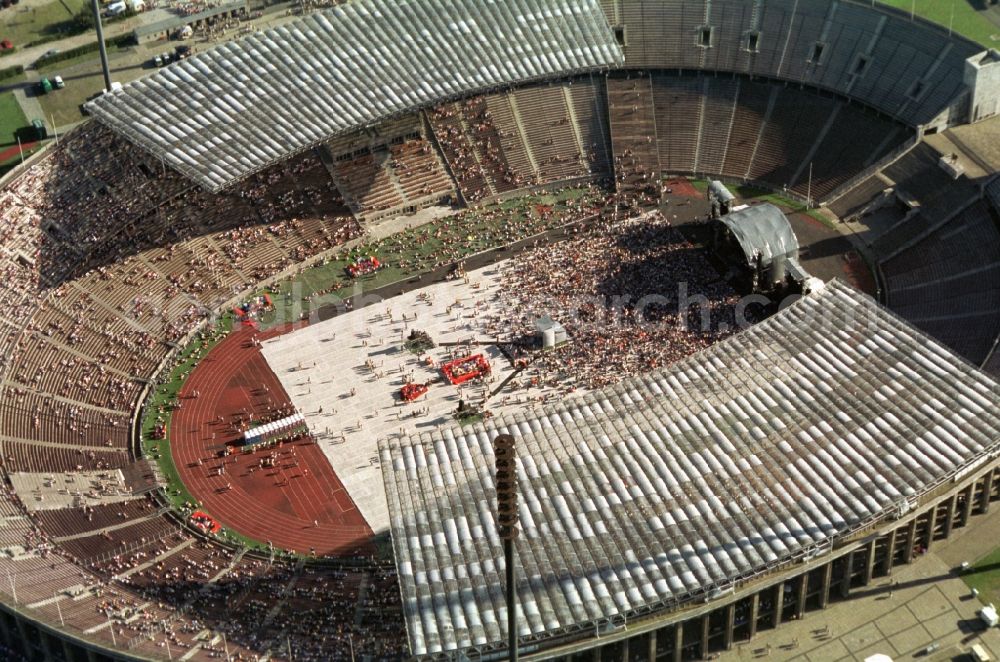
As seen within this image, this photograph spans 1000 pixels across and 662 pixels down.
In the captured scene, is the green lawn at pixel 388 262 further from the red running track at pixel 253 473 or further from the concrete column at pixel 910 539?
the concrete column at pixel 910 539

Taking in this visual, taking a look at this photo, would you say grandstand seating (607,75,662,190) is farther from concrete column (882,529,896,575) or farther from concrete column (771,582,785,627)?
concrete column (771,582,785,627)

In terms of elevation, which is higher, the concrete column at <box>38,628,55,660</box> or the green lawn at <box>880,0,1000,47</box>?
the green lawn at <box>880,0,1000,47</box>

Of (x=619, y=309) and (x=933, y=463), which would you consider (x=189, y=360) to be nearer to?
(x=619, y=309)

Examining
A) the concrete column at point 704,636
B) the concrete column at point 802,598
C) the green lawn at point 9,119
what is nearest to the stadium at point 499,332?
the concrete column at point 704,636

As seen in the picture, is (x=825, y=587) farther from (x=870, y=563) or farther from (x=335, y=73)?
(x=335, y=73)

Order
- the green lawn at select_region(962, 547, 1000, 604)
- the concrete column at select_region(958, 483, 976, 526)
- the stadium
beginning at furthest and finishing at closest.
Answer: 1. the concrete column at select_region(958, 483, 976, 526)
2. the green lawn at select_region(962, 547, 1000, 604)
3. the stadium

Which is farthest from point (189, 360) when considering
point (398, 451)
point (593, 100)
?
point (593, 100)

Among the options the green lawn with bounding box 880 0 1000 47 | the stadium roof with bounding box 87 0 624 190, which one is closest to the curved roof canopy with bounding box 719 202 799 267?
the stadium roof with bounding box 87 0 624 190
